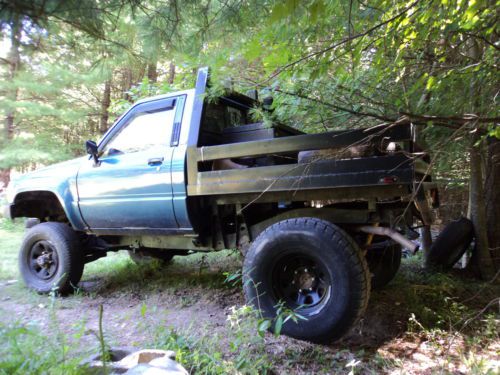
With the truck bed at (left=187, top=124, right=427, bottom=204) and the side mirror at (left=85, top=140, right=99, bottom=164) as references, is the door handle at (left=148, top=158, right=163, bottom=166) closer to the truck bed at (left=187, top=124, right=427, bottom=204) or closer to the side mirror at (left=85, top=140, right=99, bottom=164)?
the truck bed at (left=187, top=124, right=427, bottom=204)

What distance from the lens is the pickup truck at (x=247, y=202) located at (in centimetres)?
270

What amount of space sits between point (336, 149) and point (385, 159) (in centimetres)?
39

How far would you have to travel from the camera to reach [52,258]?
4.41 m

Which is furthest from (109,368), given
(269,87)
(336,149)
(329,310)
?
(269,87)

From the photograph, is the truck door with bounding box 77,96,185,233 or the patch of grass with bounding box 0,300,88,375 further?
the truck door with bounding box 77,96,185,233

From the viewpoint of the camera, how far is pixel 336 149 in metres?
2.85

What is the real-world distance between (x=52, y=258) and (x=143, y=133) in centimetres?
199

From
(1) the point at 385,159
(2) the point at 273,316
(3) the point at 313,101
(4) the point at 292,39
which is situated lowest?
(2) the point at 273,316

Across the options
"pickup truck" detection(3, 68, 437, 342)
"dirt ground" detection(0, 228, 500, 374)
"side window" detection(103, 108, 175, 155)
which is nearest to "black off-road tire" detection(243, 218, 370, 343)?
"pickup truck" detection(3, 68, 437, 342)

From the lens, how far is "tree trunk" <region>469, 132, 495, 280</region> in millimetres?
4434

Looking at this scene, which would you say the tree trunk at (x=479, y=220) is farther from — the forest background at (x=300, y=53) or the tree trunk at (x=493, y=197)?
the tree trunk at (x=493, y=197)

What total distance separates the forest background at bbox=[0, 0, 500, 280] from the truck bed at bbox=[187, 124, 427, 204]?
23 cm

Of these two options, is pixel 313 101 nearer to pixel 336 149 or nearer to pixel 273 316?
pixel 336 149

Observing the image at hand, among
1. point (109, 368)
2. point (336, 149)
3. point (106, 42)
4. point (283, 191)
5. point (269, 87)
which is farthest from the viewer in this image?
point (269, 87)
